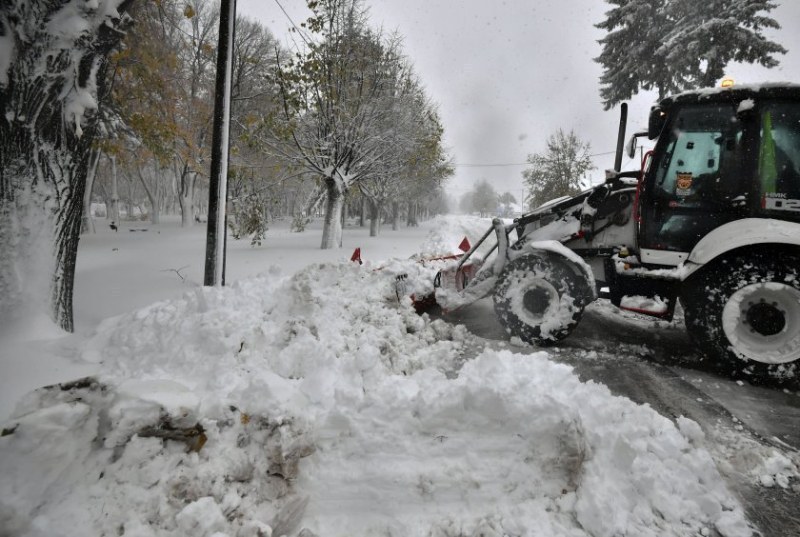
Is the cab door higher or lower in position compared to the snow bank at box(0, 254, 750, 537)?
higher

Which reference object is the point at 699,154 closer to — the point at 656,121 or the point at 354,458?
the point at 656,121

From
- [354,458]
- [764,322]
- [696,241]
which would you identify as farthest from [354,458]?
[696,241]

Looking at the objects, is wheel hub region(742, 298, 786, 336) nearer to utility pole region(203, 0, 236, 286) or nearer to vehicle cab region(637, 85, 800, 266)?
vehicle cab region(637, 85, 800, 266)

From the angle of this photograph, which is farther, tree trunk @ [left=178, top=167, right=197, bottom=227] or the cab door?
tree trunk @ [left=178, top=167, right=197, bottom=227]

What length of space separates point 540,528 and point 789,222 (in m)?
3.89

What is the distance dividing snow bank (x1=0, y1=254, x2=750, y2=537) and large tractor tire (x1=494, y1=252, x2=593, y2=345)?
169cm

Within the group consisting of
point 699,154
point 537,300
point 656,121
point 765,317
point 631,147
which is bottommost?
point 537,300

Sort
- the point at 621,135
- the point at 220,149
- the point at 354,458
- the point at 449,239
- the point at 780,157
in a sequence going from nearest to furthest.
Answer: the point at 354,458 → the point at 780,157 → the point at 621,135 → the point at 220,149 → the point at 449,239

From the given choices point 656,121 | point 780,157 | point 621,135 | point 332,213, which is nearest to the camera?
point 780,157

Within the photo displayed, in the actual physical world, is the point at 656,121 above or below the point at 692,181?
above

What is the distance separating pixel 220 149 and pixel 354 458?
503 cm

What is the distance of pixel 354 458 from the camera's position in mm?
2406

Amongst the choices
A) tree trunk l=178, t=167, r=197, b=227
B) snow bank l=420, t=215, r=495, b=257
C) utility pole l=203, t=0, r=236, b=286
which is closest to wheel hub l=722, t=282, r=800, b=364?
snow bank l=420, t=215, r=495, b=257

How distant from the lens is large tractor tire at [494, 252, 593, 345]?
4586mm
